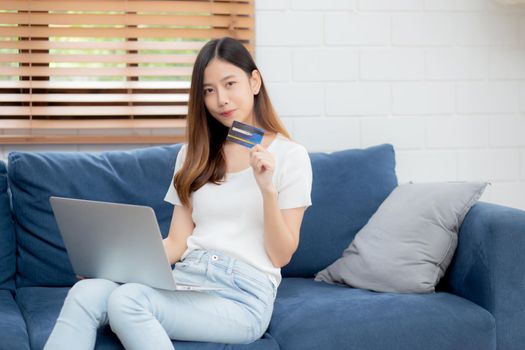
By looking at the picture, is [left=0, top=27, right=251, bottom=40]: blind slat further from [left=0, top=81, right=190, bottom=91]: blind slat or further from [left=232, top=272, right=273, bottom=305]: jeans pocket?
[left=232, top=272, right=273, bottom=305]: jeans pocket

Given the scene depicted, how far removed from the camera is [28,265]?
7.88ft

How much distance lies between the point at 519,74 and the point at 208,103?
1.44 meters

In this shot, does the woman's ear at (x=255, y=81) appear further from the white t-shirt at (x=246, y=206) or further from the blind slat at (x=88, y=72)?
the blind slat at (x=88, y=72)

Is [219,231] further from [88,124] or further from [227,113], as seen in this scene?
[88,124]

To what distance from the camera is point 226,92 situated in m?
2.10

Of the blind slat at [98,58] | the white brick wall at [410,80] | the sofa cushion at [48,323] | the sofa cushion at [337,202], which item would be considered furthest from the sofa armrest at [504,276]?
the blind slat at [98,58]

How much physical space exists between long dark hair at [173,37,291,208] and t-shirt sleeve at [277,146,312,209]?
0.32ft

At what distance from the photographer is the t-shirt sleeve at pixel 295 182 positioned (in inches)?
80.2

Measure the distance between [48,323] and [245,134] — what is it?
2.26 feet

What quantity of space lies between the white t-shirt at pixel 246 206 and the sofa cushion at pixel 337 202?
45 cm

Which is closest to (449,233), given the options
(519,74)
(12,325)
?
(519,74)

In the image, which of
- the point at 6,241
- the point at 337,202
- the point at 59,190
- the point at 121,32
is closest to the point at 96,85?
the point at 121,32

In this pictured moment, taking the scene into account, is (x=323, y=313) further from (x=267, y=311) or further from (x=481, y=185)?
(x=481, y=185)

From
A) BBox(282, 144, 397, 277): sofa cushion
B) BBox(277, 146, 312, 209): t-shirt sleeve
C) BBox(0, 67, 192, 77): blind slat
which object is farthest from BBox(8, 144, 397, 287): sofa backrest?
BBox(277, 146, 312, 209): t-shirt sleeve
